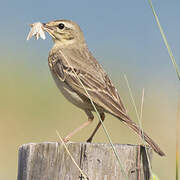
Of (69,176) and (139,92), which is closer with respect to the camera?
(69,176)

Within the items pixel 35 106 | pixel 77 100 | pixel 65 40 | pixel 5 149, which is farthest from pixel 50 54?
pixel 35 106

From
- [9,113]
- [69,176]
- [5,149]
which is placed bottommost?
[69,176]

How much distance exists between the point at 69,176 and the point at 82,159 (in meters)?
0.18

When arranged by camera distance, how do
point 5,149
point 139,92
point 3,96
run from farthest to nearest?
point 3,96 → point 139,92 → point 5,149

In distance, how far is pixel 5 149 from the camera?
13719 mm

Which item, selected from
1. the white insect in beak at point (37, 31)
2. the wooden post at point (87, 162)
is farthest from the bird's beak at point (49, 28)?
the wooden post at point (87, 162)

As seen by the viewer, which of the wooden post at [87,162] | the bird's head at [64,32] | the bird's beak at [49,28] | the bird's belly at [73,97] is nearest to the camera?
the wooden post at [87,162]

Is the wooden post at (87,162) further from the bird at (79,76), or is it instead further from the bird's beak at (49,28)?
the bird's beak at (49,28)

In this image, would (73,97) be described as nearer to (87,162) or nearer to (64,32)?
(64,32)

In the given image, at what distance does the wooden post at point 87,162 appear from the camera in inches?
217

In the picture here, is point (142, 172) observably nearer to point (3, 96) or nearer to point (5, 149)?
point (5, 149)

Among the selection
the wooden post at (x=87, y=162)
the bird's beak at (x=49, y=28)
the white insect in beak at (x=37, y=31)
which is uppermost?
the bird's beak at (x=49, y=28)

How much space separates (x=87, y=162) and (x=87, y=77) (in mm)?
2381

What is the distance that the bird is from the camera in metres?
7.21
